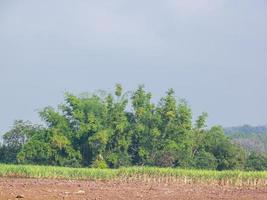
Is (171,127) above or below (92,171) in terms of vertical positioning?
above

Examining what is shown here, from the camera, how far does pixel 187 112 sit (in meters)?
50.2

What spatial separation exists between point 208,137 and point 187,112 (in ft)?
14.0

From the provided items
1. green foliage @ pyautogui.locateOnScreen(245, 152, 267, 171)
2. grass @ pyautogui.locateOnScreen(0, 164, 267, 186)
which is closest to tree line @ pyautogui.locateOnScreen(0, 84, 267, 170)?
green foliage @ pyautogui.locateOnScreen(245, 152, 267, 171)

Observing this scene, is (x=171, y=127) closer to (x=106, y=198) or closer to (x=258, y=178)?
(x=258, y=178)

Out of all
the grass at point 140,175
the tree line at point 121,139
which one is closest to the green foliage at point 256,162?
the tree line at point 121,139

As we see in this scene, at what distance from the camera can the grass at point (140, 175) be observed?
35.9 metres

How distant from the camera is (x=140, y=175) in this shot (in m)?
37.0

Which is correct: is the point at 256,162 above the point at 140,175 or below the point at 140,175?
above

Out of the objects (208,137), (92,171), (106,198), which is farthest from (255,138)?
(106,198)

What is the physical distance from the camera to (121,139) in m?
48.7

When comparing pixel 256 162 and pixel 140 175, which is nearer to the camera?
pixel 140 175

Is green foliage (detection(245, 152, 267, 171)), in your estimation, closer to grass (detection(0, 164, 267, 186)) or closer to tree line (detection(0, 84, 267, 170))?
tree line (detection(0, 84, 267, 170))

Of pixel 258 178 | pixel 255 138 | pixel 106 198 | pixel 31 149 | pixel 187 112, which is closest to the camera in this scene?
pixel 106 198

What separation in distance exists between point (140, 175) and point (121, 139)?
1190cm
